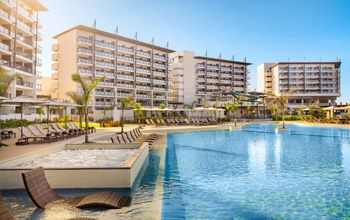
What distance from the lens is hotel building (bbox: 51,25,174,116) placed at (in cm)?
5662

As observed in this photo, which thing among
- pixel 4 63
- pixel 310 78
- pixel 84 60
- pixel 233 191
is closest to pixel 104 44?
pixel 84 60

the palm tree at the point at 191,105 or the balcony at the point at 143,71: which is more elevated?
the balcony at the point at 143,71

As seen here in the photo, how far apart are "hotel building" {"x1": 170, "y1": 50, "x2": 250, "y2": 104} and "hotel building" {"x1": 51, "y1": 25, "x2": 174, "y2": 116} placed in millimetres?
9417

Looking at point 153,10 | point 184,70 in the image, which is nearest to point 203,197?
point 153,10

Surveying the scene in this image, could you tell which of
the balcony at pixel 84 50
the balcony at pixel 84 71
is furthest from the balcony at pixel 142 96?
the balcony at pixel 84 50

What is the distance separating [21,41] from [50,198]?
41.4m

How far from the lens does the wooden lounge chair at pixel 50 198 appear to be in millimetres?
6264

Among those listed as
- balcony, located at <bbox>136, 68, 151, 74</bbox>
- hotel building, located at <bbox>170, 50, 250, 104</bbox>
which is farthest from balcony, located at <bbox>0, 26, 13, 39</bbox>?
hotel building, located at <bbox>170, 50, 250, 104</bbox>

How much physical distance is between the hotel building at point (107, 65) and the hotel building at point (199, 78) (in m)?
9.42

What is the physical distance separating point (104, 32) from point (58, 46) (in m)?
9.77

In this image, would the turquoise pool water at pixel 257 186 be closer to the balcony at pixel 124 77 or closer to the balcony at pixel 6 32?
the balcony at pixel 6 32

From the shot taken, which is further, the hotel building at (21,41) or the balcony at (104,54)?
the balcony at (104,54)

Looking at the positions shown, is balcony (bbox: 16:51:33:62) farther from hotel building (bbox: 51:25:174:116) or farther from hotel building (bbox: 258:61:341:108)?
hotel building (bbox: 258:61:341:108)

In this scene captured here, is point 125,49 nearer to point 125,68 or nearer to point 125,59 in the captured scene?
point 125,59
